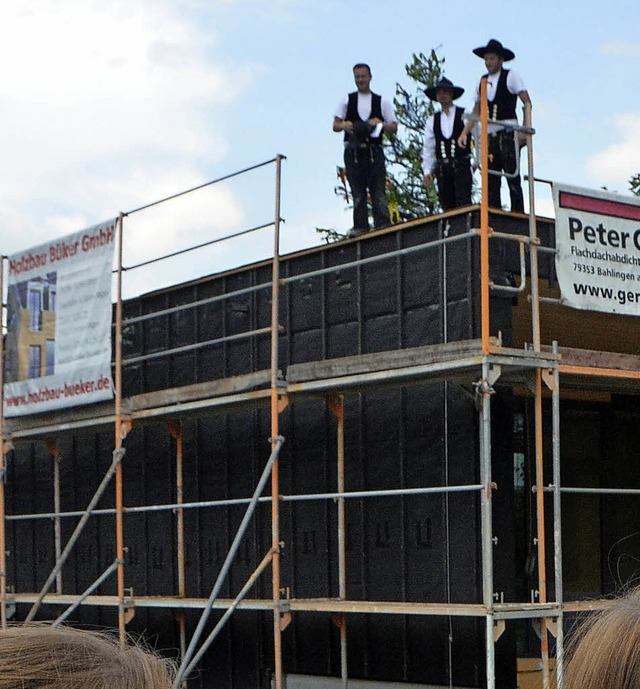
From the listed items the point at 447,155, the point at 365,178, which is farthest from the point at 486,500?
the point at 365,178

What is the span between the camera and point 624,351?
41.0 feet

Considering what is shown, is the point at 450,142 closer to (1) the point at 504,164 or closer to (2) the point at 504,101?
(2) the point at 504,101

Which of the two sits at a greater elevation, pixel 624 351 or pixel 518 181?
pixel 518 181

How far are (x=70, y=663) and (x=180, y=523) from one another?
1102cm

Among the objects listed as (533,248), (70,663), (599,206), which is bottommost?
(70,663)

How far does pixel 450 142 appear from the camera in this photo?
11.9m

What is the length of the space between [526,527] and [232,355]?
3325 millimetres

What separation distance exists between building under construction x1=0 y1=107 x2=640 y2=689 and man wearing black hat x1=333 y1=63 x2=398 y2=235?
0.93 metres

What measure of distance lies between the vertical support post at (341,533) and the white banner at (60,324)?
9.64 feet

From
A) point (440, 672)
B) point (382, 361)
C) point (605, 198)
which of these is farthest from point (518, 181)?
point (440, 672)

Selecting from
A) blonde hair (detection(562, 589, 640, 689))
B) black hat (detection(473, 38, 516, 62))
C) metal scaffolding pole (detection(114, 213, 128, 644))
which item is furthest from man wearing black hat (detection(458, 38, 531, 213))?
blonde hair (detection(562, 589, 640, 689))

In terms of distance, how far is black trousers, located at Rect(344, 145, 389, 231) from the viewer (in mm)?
12164

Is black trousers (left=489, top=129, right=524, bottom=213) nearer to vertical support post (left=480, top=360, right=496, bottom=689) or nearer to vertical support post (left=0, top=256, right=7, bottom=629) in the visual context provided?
vertical support post (left=480, top=360, right=496, bottom=689)

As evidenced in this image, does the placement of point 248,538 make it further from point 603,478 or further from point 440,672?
point 603,478
